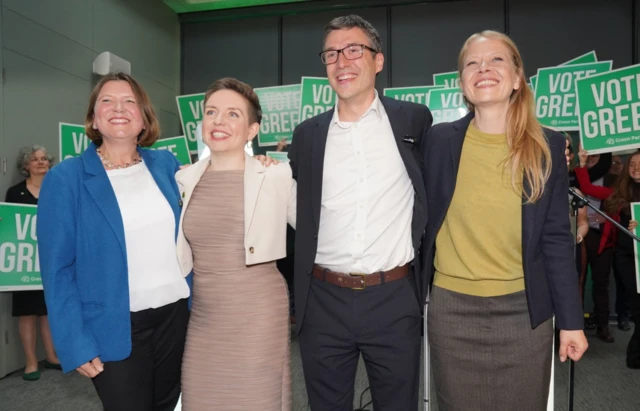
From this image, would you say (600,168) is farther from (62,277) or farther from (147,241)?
(62,277)

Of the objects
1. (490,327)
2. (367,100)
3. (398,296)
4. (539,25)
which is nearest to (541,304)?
(490,327)

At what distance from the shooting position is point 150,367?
167 centimetres

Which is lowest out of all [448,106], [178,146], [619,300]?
[619,300]

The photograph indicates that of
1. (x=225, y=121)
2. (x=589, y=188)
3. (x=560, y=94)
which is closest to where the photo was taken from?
(x=225, y=121)

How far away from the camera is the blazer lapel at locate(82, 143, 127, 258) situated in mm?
1604

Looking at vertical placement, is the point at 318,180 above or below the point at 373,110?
below

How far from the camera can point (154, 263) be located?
1686 mm

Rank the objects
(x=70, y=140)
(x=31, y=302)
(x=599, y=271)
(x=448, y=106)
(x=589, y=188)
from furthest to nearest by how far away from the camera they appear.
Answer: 1. (x=448, y=106)
2. (x=599, y=271)
3. (x=589, y=188)
4. (x=70, y=140)
5. (x=31, y=302)

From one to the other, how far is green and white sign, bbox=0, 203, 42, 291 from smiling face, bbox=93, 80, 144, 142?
2.27 meters

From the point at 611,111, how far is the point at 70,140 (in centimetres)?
421

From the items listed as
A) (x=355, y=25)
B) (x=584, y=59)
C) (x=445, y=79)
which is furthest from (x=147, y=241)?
(x=584, y=59)

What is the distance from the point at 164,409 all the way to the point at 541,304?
1317 mm

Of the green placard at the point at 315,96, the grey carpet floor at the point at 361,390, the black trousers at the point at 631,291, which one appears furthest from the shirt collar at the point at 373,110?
the green placard at the point at 315,96

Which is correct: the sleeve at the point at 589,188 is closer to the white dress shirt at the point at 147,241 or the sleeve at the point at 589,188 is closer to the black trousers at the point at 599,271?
the black trousers at the point at 599,271
